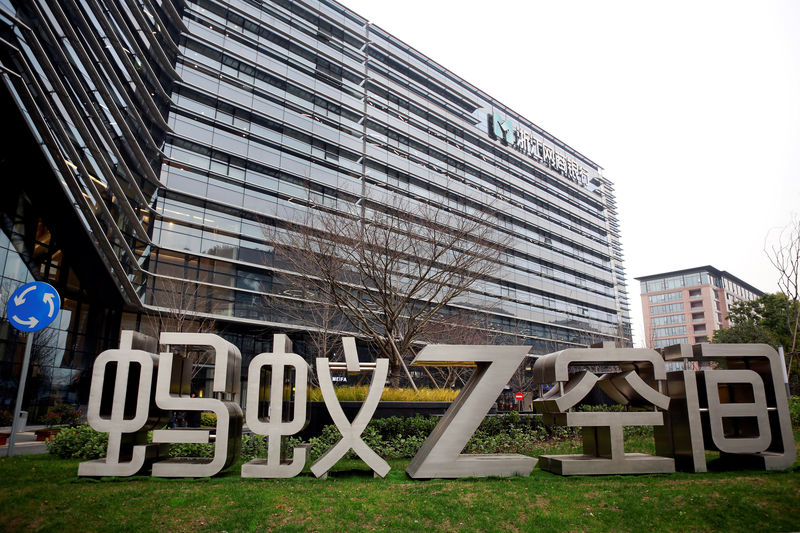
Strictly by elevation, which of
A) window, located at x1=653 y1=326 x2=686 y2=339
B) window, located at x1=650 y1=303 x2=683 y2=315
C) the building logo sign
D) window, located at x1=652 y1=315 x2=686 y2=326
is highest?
the building logo sign

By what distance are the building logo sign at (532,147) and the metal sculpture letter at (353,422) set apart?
196 feet

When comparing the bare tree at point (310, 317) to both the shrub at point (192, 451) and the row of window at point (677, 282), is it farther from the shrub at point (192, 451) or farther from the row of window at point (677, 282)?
the row of window at point (677, 282)

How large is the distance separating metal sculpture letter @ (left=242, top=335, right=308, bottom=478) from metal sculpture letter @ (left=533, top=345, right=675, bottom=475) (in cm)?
504

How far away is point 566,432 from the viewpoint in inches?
634

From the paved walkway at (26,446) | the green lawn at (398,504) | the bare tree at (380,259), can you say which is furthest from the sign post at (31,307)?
the bare tree at (380,259)

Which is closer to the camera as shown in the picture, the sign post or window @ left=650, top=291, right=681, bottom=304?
the sign post

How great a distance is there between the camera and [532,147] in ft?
233

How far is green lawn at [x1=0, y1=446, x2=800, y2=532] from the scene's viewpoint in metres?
7.01

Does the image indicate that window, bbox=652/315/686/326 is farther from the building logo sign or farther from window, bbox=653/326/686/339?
the building logo sign

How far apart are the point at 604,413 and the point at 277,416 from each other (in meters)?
6.54

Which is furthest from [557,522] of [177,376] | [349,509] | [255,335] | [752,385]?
[255,335]

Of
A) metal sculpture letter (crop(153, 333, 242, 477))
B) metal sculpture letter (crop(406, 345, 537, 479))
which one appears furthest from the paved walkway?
metal sculpture letter (crop(406, 345, 537, 479))

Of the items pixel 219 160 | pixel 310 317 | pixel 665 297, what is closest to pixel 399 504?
pixel 310 317

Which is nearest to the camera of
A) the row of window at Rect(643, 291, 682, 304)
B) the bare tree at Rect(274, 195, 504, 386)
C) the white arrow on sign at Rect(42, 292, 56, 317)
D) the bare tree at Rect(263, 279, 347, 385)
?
the white arrow on sign at Rect(42, 292, 56, 317)
